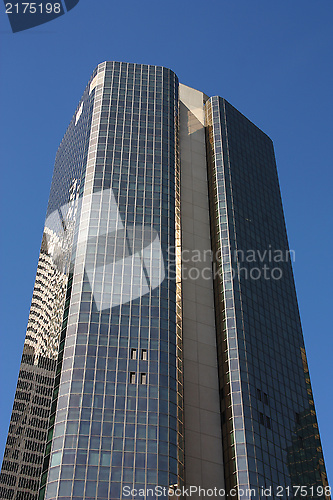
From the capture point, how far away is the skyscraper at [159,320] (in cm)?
7975

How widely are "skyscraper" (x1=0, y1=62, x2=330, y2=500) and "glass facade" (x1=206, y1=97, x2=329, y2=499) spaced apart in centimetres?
29

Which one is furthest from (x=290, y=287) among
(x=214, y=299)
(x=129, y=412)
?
(x=129, y=412)

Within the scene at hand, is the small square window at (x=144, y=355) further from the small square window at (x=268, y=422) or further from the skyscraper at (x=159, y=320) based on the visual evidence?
the small square window at (x=268, y=422)

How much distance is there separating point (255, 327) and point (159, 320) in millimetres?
17960

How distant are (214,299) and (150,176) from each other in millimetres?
24171

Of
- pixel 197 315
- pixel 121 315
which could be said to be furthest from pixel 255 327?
Result: pixel 121 315

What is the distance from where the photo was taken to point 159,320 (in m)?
91.1

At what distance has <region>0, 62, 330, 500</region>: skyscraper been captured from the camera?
7975cm

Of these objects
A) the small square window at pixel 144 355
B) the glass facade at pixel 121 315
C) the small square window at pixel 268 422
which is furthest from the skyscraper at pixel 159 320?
the small square window at pixel 268 422

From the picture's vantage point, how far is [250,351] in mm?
95750

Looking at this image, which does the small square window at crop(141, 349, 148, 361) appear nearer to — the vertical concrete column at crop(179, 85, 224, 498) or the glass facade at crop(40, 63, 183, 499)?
the glass facade at crop(40, 63, 183, 499)

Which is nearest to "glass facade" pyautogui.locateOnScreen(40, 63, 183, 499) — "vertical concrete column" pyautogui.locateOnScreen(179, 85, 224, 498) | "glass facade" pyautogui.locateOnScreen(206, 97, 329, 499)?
"vertical concrete column" pyautogui.locateOnScreen(179, 85, 224, 498)

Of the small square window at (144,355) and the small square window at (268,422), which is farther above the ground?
the small square window at (144,355)

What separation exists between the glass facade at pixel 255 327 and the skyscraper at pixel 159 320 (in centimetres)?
29
